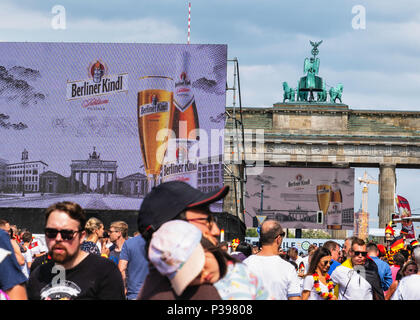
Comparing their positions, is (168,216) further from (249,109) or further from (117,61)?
(249,109)

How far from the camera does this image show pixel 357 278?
8.05 meters

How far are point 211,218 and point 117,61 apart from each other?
26989mm

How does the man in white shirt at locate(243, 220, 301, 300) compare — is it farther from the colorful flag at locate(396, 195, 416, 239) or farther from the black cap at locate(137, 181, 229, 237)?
the colorful flag at locate(396, 195, 416, 239)

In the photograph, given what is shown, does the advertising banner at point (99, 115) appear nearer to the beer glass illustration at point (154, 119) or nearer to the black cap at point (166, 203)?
the beer glass illustration at point (154, 119)

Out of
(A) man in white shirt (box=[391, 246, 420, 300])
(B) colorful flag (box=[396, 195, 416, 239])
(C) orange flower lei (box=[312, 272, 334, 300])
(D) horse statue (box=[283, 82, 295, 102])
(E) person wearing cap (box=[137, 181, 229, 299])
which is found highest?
(D) horse statue (box=[283, 82, 295, 102])

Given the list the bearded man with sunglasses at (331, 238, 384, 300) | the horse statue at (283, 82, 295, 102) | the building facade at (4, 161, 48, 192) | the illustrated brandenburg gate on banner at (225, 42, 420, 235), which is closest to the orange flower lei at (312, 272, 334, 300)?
the bearded man with sunglasses at (331, 238, 384, 300)

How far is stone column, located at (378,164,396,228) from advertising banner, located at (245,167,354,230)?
6237 millimetres

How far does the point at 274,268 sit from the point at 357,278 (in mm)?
1709

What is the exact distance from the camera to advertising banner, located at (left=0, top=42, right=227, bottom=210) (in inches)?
1131

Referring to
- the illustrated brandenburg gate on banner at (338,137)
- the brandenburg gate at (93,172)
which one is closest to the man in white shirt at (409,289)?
the brandenburg gate at (93,172)

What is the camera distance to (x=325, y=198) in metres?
55.9

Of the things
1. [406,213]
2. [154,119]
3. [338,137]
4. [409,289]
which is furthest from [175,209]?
[338,137]

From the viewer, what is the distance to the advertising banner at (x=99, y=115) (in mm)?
28734

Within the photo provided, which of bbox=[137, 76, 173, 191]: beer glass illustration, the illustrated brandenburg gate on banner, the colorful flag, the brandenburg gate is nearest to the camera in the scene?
the colorful flag
